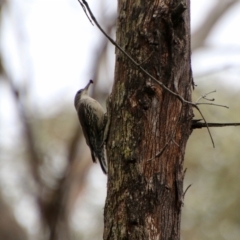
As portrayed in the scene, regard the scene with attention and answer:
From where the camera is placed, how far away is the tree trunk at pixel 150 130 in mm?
2598

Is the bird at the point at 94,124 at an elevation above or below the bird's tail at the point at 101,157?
above

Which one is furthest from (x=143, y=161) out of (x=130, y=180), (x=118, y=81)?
(x=118, y=81)

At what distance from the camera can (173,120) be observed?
2697 millimetres

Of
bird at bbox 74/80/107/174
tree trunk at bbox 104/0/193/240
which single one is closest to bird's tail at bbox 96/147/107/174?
bird at bbox 74/80/107/174

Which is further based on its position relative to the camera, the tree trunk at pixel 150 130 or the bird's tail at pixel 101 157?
the bird's tail at pixel 101 157

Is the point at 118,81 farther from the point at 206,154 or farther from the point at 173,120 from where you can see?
the point at 206,154

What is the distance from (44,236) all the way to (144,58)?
4175mm

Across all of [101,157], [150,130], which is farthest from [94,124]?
[150,130]

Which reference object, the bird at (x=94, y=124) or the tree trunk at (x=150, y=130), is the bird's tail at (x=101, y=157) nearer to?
the bird at (x=94, y=124)

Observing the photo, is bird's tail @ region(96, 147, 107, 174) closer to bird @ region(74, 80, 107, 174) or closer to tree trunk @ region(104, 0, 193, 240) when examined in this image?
bird @ region(74, 80, 107, 174)

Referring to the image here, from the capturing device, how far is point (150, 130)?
2672mm

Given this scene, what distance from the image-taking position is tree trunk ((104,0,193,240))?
8.52 ft

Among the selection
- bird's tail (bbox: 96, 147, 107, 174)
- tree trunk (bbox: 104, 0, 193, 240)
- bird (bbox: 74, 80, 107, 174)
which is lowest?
tree trunk (bbox: 104, 0, 193, 240)

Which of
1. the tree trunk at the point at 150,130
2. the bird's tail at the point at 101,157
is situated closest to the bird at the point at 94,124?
the bird's tail at the point at 101,157
